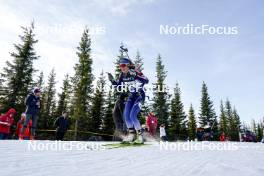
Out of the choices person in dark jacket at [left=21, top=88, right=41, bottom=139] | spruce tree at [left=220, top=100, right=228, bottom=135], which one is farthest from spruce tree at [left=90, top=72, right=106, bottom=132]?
spruce tree at [left=220, top=100, right=228, bottom=135]

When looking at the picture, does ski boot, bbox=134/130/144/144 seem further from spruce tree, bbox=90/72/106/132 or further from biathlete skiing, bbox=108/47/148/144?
spruce tree, bbox=90/72/106/132

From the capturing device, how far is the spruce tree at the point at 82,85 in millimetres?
32812

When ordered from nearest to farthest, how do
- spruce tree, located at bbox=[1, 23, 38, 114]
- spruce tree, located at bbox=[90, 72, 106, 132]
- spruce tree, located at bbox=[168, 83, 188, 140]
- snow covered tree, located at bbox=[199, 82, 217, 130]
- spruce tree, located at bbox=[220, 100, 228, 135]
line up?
spruce tree, located at bbox=[1, 23, 38, 114], spruce tree, located at bbox=[90, 72, 106, 132], spruce tree, located at bbox=[168, 83, 188, 140], snow covered tree, located at bbox=[199, 82, 217, 130], spruce tree, located at bbox=[220, 100, 228, 135]

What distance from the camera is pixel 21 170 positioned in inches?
92.3

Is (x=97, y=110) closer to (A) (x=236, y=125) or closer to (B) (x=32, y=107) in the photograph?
(B) (x=32, y=107)

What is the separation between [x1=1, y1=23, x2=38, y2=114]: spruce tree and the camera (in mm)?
26844

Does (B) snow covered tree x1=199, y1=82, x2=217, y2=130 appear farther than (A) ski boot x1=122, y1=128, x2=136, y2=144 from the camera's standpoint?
Yes

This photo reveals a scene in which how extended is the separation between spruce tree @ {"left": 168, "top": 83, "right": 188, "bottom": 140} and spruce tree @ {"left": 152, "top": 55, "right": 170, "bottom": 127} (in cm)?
384

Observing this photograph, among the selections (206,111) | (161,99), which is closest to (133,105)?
(161,99)

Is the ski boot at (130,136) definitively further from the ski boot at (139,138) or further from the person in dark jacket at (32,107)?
the person in dark jacket at (32,107)

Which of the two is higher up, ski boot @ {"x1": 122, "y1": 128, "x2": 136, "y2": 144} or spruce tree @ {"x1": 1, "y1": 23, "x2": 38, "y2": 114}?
spruce tree @ {"x1": 1, "y1": 23, "x2": 38, "y2": 114}

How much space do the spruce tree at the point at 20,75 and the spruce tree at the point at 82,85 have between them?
630 cm

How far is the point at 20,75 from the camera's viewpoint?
2834cm

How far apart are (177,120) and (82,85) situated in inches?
790
